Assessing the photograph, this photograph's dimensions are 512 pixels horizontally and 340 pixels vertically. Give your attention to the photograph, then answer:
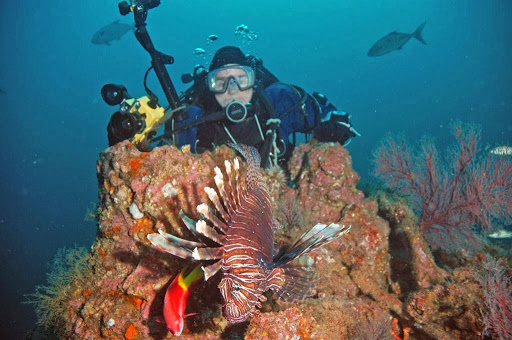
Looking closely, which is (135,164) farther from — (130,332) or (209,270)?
(209,270)

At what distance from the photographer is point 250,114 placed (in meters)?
5.19

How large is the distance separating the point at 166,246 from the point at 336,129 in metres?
4.32

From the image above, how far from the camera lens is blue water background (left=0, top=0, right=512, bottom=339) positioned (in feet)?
177

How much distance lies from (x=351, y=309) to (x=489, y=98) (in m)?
91.2

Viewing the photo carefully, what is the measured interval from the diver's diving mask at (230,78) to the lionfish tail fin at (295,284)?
14.5ft

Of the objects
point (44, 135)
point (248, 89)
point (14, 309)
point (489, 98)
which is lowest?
point (14, 309)

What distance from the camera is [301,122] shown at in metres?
5.82

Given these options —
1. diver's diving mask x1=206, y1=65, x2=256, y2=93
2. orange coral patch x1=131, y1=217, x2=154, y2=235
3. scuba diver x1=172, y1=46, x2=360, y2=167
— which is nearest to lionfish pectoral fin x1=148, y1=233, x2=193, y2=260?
orange coral patch x1=131, y1=217, x2=154, y2=235

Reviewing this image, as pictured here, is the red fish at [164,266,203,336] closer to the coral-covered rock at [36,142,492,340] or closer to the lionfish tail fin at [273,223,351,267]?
the coral-covered rock at [36,142,492,340]

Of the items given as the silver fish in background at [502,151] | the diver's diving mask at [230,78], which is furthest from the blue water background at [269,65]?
the silver fish in background at [502,151]

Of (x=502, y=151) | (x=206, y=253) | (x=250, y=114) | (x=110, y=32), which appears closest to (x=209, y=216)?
(x=206, y=253)

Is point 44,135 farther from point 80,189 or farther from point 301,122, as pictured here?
point 301,122

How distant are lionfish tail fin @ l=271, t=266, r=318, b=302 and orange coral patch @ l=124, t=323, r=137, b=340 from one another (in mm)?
1434

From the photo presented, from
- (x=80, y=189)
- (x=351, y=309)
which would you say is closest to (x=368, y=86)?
(x=80, y=189)
